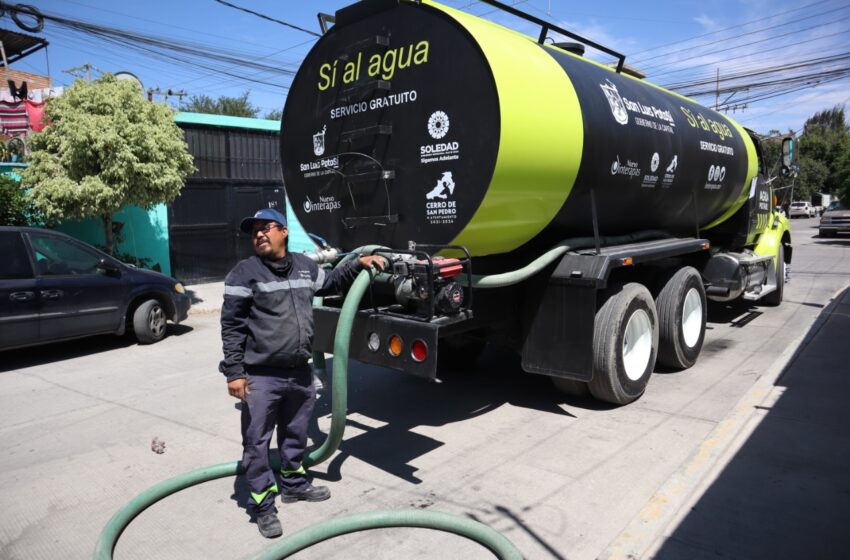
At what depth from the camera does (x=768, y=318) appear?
9445 millimetres

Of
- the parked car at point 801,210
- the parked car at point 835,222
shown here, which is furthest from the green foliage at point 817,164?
the parked car at point 835,222

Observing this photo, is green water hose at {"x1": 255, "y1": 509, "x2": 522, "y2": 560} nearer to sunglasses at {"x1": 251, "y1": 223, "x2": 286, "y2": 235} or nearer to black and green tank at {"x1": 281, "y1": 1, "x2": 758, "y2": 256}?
sunglasses at {"x1": 251, "y1": 223, "x2": 286, "y2": 235}

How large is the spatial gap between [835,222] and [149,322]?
3067 cm

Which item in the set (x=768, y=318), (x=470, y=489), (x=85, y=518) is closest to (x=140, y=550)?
(x=85, y=518)

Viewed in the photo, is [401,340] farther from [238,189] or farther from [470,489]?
[238,189]

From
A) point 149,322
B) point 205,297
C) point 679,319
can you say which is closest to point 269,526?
point 679,319

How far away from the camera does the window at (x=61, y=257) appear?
754 cm

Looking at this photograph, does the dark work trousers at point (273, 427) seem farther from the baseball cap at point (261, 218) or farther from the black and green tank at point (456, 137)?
the black and green tank at point (456, 137)

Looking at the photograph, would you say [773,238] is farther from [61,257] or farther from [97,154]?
[97,154]

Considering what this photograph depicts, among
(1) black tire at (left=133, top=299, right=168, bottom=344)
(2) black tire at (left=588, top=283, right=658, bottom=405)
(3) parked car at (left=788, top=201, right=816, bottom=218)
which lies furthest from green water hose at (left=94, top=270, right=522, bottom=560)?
(3) parked car at (left=788, top=201, right=816, bottom=218)

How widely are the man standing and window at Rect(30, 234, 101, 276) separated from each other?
5.35 meters

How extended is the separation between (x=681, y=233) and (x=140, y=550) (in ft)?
22.1

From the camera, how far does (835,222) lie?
2836 cm

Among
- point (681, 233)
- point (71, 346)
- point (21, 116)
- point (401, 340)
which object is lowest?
point (71, 346)
